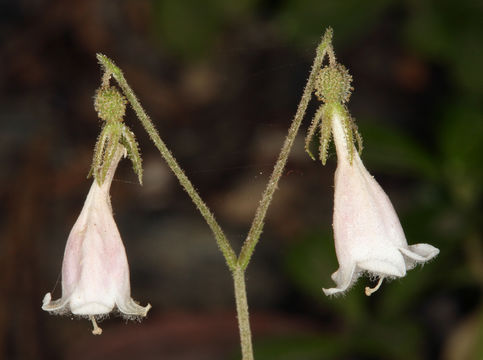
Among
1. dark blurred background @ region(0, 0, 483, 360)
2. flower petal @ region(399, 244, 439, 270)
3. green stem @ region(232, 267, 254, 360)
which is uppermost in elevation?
dark blurred background @ region(0, 0, 483, 360)

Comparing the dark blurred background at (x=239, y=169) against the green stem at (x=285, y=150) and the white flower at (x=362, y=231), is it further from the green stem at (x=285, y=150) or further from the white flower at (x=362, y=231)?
the green stem at (x=285, y=150)

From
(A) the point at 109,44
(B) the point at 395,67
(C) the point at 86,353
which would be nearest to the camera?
(C) the point at 86,353

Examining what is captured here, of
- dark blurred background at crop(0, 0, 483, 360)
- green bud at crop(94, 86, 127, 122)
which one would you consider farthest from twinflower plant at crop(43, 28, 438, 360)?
dark blurred background at crop(0, 0, 483, 360)

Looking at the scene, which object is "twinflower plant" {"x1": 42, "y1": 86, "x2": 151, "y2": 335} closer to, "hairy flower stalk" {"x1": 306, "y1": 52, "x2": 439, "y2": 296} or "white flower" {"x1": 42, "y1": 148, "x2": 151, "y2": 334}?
"white flower" {"x1": 42, "y1": 148, "x2": 151, "y2": 334}

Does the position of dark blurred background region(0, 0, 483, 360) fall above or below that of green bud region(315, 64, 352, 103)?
above

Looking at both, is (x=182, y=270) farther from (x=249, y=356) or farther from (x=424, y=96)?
(x=249, y=356)

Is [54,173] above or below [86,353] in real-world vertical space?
above

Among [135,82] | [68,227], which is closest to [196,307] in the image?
[68,227]
